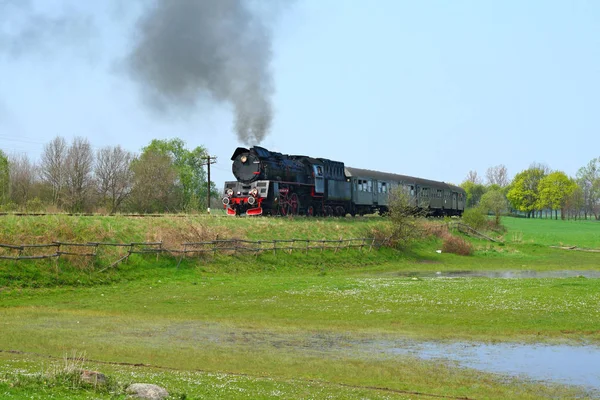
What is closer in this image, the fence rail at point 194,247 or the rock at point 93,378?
the rock at point 93,378

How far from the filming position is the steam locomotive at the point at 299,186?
159 ft

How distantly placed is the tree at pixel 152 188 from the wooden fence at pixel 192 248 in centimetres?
4068

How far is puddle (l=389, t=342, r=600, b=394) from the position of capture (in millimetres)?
15180

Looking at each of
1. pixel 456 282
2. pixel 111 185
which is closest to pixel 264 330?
pixel 456 282

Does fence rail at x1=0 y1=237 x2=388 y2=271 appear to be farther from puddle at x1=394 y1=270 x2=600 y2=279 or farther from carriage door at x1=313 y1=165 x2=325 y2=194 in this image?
carriage door at x1=313 y1=165 x2=325 y2=194

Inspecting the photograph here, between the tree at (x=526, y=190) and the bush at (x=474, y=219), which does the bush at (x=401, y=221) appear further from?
the tree at (x=526, y=190)

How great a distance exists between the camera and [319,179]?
180 feet

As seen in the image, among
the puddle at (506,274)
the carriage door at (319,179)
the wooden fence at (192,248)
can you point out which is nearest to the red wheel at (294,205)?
the carriage door at (319,179)

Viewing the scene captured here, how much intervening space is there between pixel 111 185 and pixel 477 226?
47.4 meters

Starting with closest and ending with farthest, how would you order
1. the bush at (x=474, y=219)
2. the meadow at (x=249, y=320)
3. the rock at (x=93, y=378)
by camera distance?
the rock at (x=93, y=378), the meadow at (x=249, y=320), the bush at (x=474, y=219)

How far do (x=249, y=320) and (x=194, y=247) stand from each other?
14700 millimetres

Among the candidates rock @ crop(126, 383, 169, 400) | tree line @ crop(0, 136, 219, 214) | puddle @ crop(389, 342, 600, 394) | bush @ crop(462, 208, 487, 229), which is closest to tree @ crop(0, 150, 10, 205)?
tree line @ crop(0, 136, 219, 214)

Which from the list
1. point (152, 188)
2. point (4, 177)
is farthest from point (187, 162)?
point (4, 177)

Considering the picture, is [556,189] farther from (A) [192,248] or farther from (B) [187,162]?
(A) [192,248]
